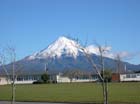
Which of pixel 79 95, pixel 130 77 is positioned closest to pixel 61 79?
pixel 130 77

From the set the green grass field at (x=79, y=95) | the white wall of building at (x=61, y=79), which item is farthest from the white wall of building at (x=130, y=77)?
the green grass field at (x=79, y=95)

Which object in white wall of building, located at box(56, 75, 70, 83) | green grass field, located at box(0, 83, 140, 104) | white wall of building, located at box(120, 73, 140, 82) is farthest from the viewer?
white wall of building, located at box(56, 75, 70, 83)

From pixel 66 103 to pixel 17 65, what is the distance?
5.68 m

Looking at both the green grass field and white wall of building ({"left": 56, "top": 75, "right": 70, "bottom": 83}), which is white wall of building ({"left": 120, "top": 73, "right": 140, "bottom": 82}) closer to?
white wall of building ({"left": 56, "top": 75, "right": 70, "bottom": 83})

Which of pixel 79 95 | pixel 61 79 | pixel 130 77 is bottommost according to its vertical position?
pixel 79 95

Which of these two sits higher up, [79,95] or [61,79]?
[61,79]

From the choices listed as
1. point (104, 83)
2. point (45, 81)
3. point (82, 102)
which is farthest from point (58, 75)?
point (104, 83)

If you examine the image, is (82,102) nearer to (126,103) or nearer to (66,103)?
(66,103)

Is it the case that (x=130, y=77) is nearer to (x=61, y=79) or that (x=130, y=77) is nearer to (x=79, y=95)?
(x=61, y=79)

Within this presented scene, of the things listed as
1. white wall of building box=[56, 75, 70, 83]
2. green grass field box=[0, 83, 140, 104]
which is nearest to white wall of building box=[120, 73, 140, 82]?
white wall of building box=[56, 75, 70, 83]

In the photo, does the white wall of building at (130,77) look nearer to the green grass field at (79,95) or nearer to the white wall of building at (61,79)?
the white wall of building at (61,79)

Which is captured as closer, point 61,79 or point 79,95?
point 79,95

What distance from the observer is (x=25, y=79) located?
14688 cm

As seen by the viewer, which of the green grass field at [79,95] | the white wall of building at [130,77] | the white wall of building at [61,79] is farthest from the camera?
the white wall of building at [61,79]
